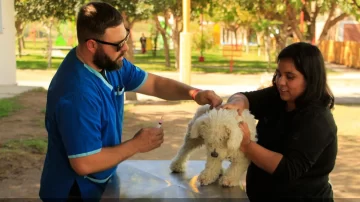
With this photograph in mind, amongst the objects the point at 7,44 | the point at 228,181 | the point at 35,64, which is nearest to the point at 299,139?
the point at 228,181

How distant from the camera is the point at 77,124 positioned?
7.25ft

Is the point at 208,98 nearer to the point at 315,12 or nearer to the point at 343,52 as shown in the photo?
the point at 315,12

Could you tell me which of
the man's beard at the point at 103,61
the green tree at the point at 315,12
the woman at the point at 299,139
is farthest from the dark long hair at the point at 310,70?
the green tree at the point at 315,12

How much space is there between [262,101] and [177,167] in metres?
0.80

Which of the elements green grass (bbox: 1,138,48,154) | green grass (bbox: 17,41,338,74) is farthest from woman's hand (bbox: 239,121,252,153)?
green grass (bbox: 17,41,338,74)

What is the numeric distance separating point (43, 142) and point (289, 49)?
5785 mm

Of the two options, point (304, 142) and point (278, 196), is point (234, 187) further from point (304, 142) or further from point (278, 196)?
point (304, 142)

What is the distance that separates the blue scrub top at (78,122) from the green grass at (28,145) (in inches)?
189

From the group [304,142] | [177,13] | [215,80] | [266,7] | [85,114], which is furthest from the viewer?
[177,13]

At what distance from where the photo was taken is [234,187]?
2.90 m

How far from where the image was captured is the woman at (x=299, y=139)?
7.86 feet

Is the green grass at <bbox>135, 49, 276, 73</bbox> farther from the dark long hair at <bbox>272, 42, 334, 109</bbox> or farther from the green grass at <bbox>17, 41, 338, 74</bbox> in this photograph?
the dark long hair at <bbox>272, 42, 334, 109</bbox>

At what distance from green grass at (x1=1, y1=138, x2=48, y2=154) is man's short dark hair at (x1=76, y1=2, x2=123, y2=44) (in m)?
5.19

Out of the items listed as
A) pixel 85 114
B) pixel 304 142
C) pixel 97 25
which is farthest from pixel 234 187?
pixel 97 25
